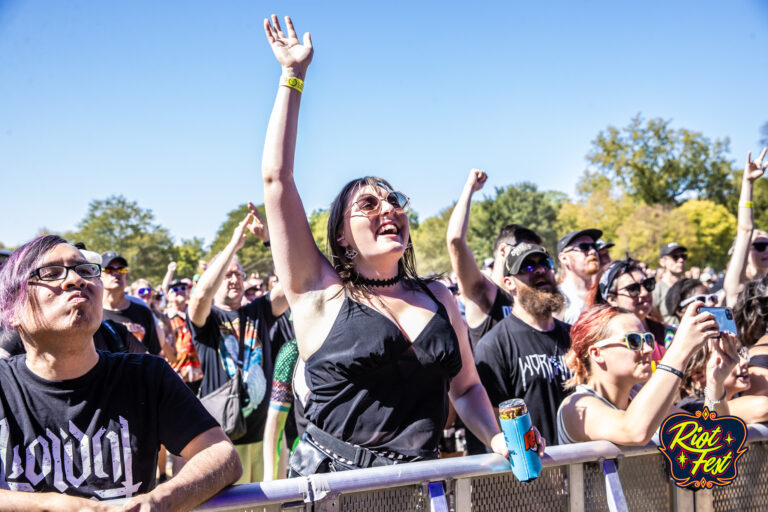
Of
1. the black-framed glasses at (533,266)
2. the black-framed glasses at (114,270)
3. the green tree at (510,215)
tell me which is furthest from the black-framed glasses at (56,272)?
the green tree at (510,215)

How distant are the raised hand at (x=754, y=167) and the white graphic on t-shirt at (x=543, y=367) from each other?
3127mm

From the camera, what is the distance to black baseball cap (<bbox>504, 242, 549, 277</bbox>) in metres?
3.95

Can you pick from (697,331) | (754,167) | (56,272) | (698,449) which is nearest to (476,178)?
(697,331)

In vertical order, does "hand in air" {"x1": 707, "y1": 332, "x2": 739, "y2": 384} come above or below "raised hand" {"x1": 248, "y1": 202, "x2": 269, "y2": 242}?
below

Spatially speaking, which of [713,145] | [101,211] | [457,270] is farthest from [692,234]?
[457,270]

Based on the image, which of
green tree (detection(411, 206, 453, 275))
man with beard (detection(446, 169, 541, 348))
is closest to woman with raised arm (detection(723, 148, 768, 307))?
man with beard (detection(446, 169, 541, 348))

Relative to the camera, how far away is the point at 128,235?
160 feet

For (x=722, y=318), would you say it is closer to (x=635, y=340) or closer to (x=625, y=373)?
(x=635, y=340)

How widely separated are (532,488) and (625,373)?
857 millimetres

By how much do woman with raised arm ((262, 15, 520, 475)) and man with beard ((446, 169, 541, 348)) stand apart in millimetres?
1714

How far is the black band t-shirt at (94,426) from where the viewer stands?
1.88m

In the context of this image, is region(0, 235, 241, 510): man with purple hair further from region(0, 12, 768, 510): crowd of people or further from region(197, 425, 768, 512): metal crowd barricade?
region(197, 425, 768, 512): metal crowd barricade

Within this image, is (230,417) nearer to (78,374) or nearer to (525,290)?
(525,290)

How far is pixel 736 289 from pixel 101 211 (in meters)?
50.5
